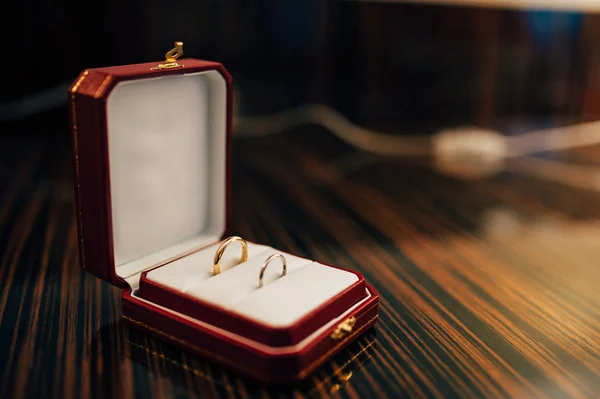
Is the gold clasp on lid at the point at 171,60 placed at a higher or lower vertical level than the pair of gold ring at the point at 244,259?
higher

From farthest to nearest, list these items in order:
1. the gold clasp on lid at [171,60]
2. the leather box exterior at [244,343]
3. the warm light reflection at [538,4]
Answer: the warm light reflection at [538,4]
the gold clasp on lid at [171,60]
the leather box exterior at [244,343]

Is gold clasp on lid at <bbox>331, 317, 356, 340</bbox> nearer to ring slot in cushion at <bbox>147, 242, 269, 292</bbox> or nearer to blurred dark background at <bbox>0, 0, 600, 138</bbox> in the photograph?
ring slot in cushion at <bbox>147, 242, 269, 292</bbox>

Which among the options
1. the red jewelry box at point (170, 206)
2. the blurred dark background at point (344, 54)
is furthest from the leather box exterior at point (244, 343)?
the blurred dark background at point (344, 54)

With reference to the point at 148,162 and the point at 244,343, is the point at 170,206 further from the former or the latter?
the point at 244,343

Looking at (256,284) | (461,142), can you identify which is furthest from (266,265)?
(461,142)

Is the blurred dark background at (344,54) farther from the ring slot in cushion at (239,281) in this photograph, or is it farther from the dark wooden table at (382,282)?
the ring slot in cushion at (239,281)

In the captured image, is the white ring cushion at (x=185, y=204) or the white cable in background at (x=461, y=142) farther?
the white cable in background at (x=461, y=142)

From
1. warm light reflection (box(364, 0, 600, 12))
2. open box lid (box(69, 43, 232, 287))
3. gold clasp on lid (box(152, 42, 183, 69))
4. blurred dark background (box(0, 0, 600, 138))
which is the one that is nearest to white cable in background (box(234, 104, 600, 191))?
blurred dark background (box(0, 0, 600, 138))

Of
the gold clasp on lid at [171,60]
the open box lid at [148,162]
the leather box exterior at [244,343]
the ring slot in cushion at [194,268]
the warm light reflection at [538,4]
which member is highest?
the warm light reflection at [538,4]
